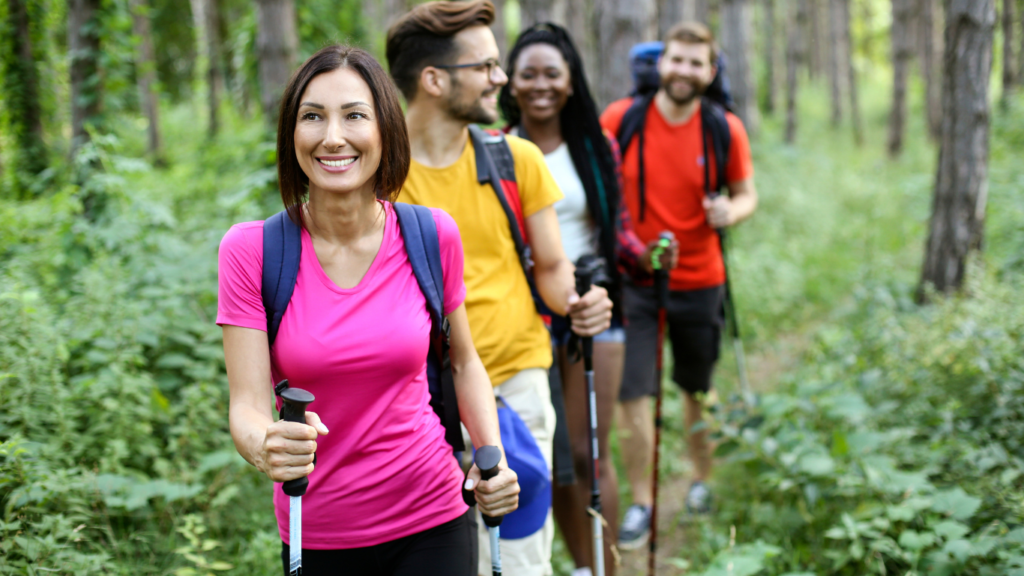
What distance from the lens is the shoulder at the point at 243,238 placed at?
5.94 ft

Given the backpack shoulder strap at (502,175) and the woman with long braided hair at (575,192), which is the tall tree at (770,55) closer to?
the woman with long braided hair at (575,192)

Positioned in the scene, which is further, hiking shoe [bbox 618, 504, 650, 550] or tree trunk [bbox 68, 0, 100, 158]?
tree trunk [bbox 68, 0, 100, 158]

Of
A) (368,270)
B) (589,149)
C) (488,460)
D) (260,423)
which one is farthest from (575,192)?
(260,423)

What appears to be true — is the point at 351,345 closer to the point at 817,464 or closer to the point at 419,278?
the point at 419,278

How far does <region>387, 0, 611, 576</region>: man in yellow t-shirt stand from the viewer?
2666 millimetres

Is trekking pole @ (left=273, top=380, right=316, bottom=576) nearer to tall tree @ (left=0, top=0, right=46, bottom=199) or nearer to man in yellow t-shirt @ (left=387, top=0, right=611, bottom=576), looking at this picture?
man in yellow t-shirt @ (left=387, top=0, right=611, bottom=576)

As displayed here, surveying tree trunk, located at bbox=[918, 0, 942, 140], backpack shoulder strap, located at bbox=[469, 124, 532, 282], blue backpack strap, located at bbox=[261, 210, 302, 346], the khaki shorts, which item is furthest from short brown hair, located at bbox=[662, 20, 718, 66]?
tree trunk, located at bbox=[918, 0, 942, 140]

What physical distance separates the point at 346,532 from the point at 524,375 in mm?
1051

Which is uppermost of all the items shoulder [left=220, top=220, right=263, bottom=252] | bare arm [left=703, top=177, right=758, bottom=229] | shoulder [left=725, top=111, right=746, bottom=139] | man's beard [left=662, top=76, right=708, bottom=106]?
man's beard [left=662, top=76, right=708, bottom=106]

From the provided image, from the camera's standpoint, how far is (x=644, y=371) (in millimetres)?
4133

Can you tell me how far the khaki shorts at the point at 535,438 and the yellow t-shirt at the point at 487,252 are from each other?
67 mm

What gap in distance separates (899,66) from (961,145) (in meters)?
12.0

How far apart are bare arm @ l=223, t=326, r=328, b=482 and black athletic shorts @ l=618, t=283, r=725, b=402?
8.70 ft

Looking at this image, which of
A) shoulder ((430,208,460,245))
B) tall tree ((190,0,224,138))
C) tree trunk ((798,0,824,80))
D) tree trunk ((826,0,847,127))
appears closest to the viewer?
shoulder ((430,208,460,245))
